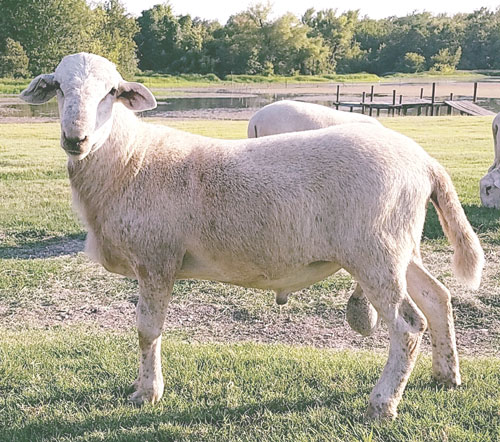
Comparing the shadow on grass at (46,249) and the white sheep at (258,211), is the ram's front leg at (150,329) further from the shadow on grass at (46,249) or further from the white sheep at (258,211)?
the shadow on grass at (46,249)

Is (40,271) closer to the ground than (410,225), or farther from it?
closer to the ground

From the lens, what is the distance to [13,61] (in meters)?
51.6

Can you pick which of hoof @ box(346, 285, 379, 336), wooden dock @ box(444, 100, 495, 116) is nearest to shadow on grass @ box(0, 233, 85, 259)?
hoof @ box(346, 285, 379, 336)

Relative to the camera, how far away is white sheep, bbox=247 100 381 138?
7.55 meters

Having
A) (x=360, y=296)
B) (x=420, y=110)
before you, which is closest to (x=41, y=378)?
(x=360, y=296)

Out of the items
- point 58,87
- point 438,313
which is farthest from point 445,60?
point 58,87

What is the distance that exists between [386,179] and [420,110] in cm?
3504

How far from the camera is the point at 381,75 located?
90.8 meters

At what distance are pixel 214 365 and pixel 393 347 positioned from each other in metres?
1.25

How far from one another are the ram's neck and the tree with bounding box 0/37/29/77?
53002mm

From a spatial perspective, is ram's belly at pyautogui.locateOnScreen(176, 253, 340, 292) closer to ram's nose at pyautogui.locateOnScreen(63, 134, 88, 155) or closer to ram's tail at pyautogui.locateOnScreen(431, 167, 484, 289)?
ram's tail at pyautogui.locateOnScreen(431, 167, 484, 289)

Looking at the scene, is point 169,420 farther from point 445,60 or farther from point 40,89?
point 445,60

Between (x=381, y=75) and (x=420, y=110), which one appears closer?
(x=420, y=110)

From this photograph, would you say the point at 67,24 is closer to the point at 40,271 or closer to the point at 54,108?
the point at 54,108
